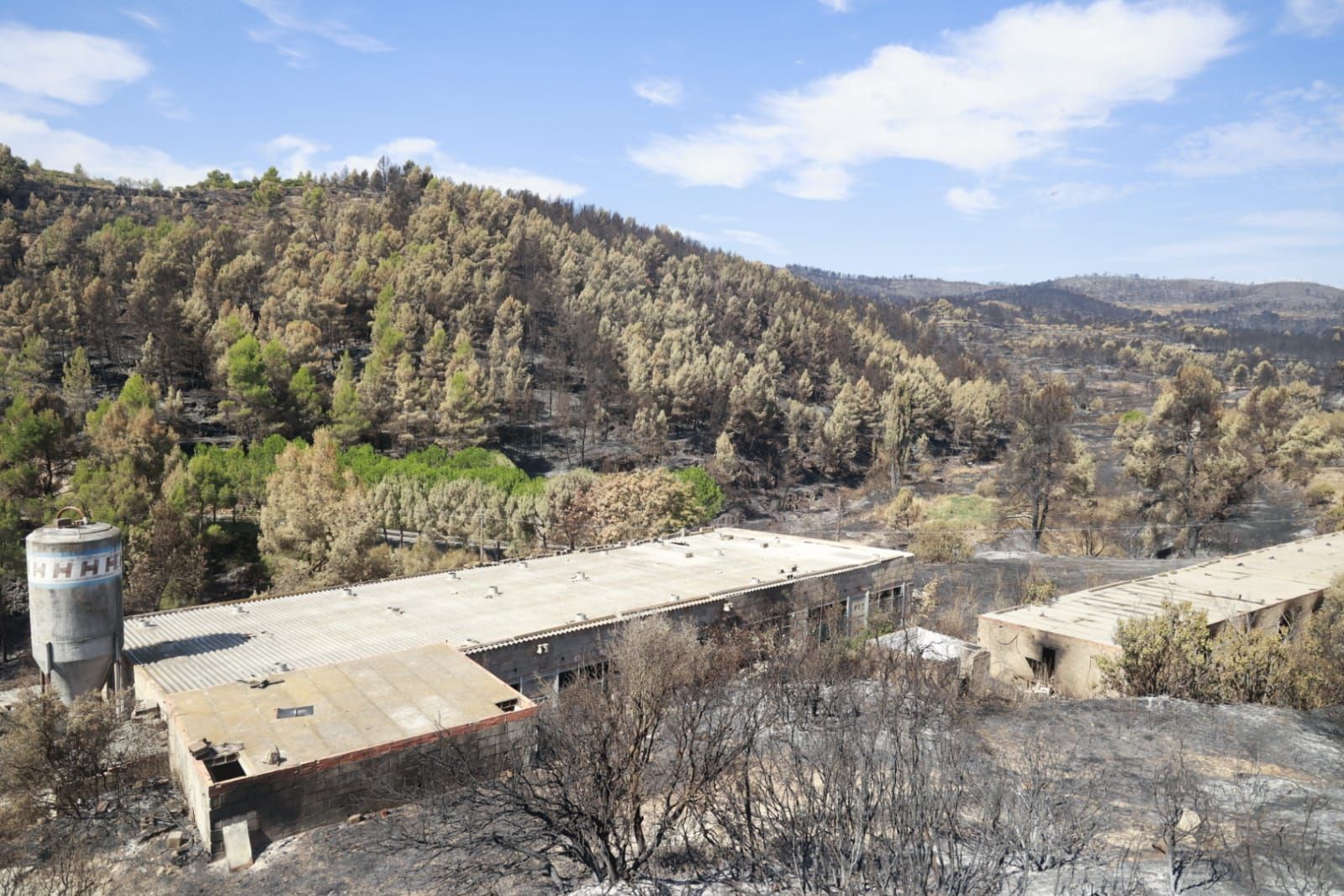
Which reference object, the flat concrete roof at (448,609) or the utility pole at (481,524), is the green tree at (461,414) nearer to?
the utility pole at (481,524)

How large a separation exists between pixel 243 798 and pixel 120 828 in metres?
2.71

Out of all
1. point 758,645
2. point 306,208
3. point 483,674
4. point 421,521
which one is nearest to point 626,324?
point 306,208

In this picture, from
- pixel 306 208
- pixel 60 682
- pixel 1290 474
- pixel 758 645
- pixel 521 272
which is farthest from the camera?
pixel 306 208

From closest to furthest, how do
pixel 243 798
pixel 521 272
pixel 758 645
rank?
pixel 243 798 → pixel 758 645 → pixel 521 272

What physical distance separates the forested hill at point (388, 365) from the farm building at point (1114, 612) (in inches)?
794

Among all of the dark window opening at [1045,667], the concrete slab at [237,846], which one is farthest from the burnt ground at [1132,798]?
the dark window opening at [1045,667]

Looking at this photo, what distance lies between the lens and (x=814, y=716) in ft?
50.9

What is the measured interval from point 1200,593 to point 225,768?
2736cm

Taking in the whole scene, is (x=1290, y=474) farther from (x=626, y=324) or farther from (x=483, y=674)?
(x=626, y=324)

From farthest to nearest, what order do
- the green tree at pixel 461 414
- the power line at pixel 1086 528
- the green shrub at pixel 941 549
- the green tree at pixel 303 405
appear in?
the green tree at pixel 461 414 → the green tree at pixel 303 405 → the power line at pixel 1086 528 → the green shrub at pixel 941 549

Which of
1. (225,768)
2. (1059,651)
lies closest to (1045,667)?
(1059,651)

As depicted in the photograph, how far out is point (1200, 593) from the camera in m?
26.7

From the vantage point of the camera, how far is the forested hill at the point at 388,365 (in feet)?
135

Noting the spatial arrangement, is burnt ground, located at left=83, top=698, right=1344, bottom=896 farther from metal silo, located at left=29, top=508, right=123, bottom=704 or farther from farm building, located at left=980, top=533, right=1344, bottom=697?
metal silo, located at left=29, top=508, right=123, bottom=704
